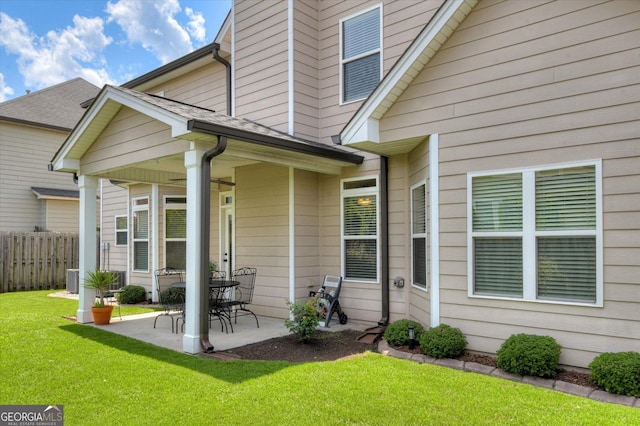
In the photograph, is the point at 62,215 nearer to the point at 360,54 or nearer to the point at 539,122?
the point at 360,54

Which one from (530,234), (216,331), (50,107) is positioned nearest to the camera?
(530,234)

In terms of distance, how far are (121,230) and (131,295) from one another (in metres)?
2.69

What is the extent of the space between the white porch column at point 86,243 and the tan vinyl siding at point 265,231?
8.99ft

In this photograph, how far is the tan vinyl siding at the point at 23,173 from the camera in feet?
51.0

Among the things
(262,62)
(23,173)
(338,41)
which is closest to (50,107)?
(23,173)

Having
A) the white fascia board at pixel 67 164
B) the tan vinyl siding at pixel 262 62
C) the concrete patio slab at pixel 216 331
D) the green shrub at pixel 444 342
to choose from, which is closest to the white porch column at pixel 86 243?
the white fascia board at pixel 67 164

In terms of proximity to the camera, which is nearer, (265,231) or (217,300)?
(217,300)

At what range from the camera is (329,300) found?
758cm

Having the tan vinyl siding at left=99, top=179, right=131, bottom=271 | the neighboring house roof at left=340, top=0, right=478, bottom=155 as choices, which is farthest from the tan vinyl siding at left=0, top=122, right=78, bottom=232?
the neighboring house roof at left=340, top=0, right=478, bottom=155

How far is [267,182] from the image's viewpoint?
8461mm

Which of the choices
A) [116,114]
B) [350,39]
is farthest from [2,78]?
[350,39]

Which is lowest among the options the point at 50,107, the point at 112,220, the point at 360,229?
the point at 360,229

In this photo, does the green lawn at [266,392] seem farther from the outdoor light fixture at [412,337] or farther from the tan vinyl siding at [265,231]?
the tan vinyl siding at [265,231]

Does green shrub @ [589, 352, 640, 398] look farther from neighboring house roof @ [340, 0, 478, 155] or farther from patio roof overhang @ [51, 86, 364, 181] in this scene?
patio roof overhang @ [51, 86, 364, 181]
